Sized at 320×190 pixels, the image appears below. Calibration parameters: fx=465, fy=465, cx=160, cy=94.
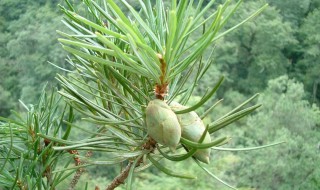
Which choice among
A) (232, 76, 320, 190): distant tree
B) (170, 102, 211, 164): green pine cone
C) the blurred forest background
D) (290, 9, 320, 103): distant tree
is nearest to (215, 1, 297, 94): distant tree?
the blurred forest background

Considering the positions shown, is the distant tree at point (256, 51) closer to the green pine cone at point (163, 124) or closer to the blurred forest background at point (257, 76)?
the blurred forest background at point (257, 76)

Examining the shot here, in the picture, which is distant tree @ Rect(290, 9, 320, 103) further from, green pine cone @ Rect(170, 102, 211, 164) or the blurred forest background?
green pine cone @ Rect(170, 102, 211, 164)

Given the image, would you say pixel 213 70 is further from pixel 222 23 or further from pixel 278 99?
pixel 222 23

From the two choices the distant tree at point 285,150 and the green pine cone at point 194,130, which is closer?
the green pine cone at point 194,130

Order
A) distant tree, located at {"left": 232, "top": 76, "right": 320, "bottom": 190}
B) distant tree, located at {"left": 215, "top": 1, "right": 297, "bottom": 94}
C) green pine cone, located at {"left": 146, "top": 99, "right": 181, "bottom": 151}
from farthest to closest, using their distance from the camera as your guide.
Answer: distant tree, located at {"left": 215, "top": 1, "right": 297, "bottom": 94}
distant tree, located at {"left": 232, "top": 76, "right": 320, "bottom": 190}
green pine cone, located at {"left": 146, "top": 99, "right": 181, "bottom": 151}

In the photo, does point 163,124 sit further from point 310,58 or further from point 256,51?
point 310,58

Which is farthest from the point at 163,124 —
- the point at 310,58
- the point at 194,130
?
the point at 310,58

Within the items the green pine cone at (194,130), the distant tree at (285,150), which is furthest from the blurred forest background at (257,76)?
the green pine cone at (194,130)
